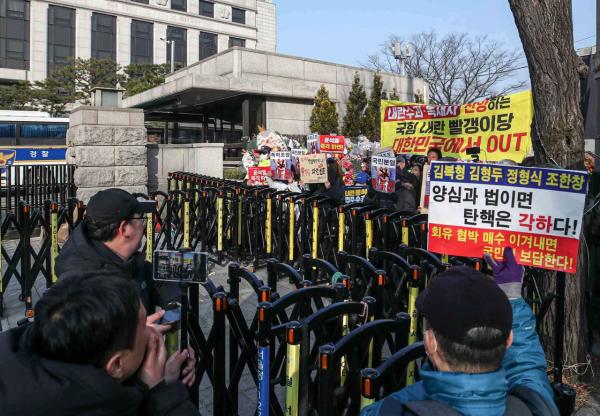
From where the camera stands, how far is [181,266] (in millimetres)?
2492

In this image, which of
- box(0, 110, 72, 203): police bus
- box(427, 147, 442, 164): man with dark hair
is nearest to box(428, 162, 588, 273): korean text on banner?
box(427, 147, 442, 164): man with dark hair

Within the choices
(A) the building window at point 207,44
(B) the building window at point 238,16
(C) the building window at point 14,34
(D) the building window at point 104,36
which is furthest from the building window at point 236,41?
(C) the building window at point 14,34

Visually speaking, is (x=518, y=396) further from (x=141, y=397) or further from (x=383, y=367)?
(x=141, y=397)

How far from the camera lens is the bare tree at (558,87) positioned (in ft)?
12.9

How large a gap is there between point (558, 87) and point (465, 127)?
2.03 metres

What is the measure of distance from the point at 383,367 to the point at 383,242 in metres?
4.10

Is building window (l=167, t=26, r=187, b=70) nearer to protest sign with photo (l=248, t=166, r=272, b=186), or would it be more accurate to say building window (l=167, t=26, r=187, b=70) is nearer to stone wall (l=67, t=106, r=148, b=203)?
stone wall (l=67, t=106, r=148, b=203)

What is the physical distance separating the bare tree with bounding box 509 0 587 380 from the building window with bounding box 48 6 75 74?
5349cm

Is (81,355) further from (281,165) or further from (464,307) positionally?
(281,165)

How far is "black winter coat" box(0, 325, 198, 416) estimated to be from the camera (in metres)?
1.27

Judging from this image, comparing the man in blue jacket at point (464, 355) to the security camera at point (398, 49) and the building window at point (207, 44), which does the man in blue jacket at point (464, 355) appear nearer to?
the security camera at point (398, 49)

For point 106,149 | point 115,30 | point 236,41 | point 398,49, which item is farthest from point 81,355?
point 236,41

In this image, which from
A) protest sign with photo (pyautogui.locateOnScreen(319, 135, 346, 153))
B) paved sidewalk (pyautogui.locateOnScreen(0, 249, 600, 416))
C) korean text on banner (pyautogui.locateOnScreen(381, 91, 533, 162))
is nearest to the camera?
paved sidewalk (pyautogui.locateOnScreen(0, 249, 600, 416))

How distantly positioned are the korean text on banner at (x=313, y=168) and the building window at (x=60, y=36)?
48.5 m
